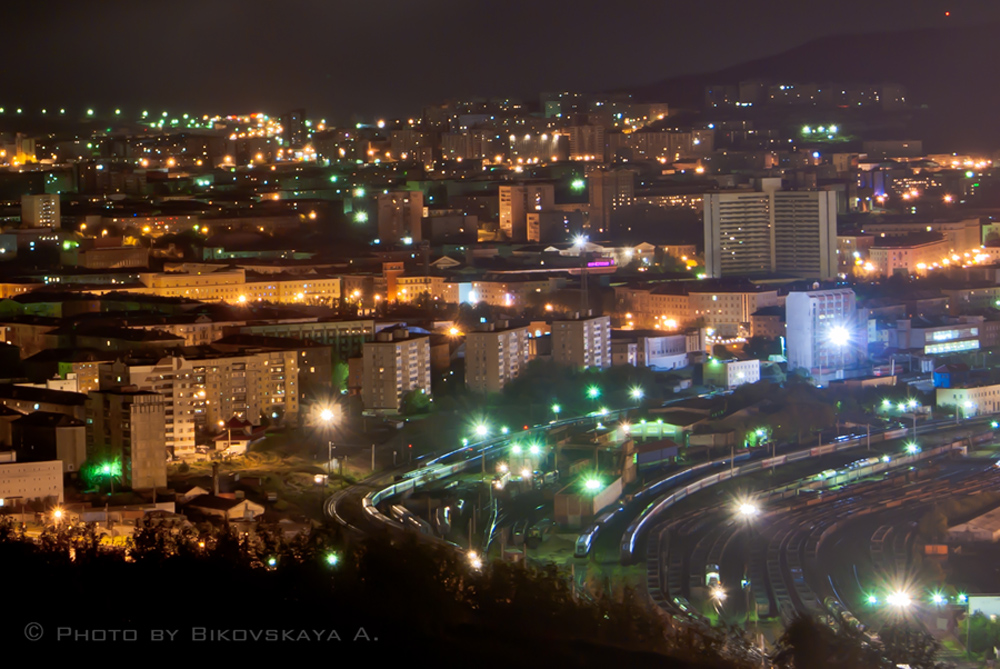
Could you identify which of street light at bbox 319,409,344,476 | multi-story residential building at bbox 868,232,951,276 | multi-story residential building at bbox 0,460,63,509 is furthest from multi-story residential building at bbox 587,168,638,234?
multi-story residential building at bbox 0,460,63,509

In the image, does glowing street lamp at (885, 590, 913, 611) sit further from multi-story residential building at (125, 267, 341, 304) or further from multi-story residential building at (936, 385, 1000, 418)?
multi-story residential building at (125, 267, 341, 304)

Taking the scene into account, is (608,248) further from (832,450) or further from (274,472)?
(274,472)

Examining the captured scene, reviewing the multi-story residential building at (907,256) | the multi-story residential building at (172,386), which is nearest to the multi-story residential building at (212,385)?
the multi-story residential building at (172,386)

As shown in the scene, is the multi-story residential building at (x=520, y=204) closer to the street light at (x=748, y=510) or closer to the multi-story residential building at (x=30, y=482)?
the street light at (x=748, y=510)

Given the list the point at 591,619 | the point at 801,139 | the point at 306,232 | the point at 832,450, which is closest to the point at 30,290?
the point at 306,232

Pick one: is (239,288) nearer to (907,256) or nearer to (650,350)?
(650,350)

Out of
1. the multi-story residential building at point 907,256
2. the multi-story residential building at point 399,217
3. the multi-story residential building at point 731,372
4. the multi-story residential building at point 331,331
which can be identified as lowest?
the multi-story residential building at point 731,372
